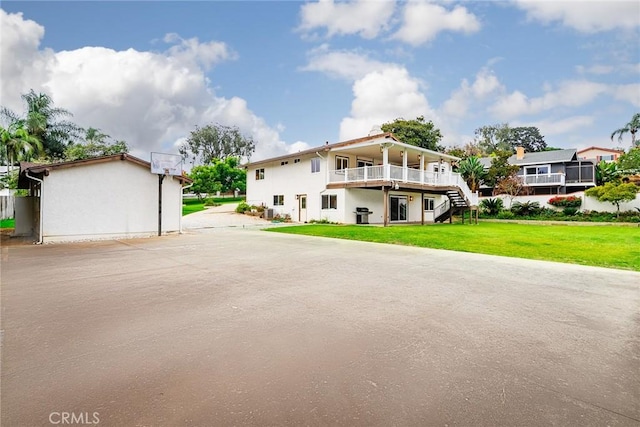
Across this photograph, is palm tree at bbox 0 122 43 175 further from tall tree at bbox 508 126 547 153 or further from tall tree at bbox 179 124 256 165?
tall tree at bbox 508 126 547 153

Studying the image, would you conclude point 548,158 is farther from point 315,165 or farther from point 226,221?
point 226,221

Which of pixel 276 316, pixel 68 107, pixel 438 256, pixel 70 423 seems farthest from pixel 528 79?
pixel 68 107

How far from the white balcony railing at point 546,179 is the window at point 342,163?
842 inches

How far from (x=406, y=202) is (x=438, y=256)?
1784 cm

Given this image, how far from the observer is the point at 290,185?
2591cm

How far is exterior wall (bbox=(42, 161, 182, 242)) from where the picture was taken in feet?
42.7

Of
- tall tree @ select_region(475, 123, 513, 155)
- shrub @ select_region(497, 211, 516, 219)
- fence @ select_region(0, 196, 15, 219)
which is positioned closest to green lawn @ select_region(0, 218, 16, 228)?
fence @ select_region(0, 196, 15, 219)

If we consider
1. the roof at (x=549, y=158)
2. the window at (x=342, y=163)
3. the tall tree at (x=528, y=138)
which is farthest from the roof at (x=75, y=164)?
the tall tree at (x=528, y=138)

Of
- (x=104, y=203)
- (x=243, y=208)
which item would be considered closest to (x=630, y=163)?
(x=243, y=208)

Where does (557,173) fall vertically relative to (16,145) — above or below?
below

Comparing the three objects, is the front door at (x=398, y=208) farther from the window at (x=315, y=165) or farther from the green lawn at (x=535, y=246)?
the green lawn at (x=535, y=246)

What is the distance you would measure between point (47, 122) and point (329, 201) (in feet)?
123

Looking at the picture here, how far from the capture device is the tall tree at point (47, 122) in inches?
1398

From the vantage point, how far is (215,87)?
1064 inches
